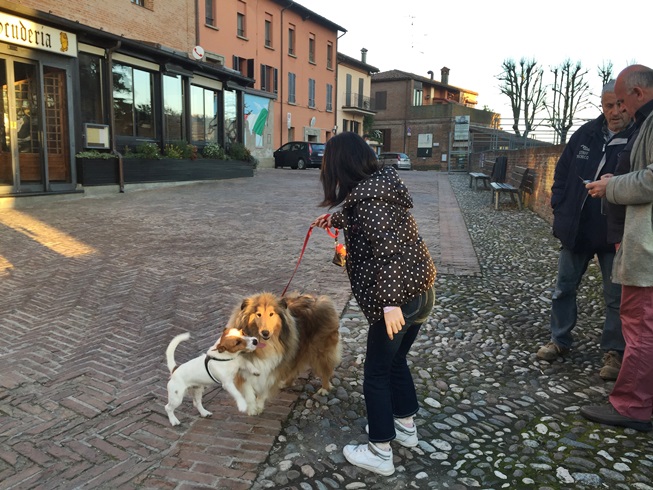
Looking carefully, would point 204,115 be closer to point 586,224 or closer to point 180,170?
point 180,170

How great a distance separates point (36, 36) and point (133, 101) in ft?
14.6

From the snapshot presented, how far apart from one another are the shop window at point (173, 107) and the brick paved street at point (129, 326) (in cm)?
789

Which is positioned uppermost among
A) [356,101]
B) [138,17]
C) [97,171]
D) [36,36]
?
[356,101]

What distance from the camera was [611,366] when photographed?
368cm

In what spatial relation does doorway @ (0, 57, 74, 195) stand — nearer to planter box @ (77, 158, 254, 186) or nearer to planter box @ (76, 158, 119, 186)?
planter box @ (76, 158, 119, 186)

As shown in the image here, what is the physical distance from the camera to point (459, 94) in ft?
226

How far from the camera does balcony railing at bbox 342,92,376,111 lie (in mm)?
46312

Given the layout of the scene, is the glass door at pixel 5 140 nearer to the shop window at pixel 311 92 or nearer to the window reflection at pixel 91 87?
the window reflection at pixel 91 87

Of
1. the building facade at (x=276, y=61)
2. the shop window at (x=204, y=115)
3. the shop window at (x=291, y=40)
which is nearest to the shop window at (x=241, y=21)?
the building facade at (x=276, y=61)

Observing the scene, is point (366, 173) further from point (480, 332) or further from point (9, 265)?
point (9, 265)

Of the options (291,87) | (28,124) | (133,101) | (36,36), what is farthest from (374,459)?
(291,87)

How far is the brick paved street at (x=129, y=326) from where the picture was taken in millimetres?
2734

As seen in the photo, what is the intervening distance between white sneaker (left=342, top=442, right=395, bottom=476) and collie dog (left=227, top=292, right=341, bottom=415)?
70 centimetres

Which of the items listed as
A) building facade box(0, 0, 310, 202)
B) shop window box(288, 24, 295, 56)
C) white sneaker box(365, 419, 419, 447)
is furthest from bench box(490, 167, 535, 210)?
shop window box(288, 24, 295, 56)
